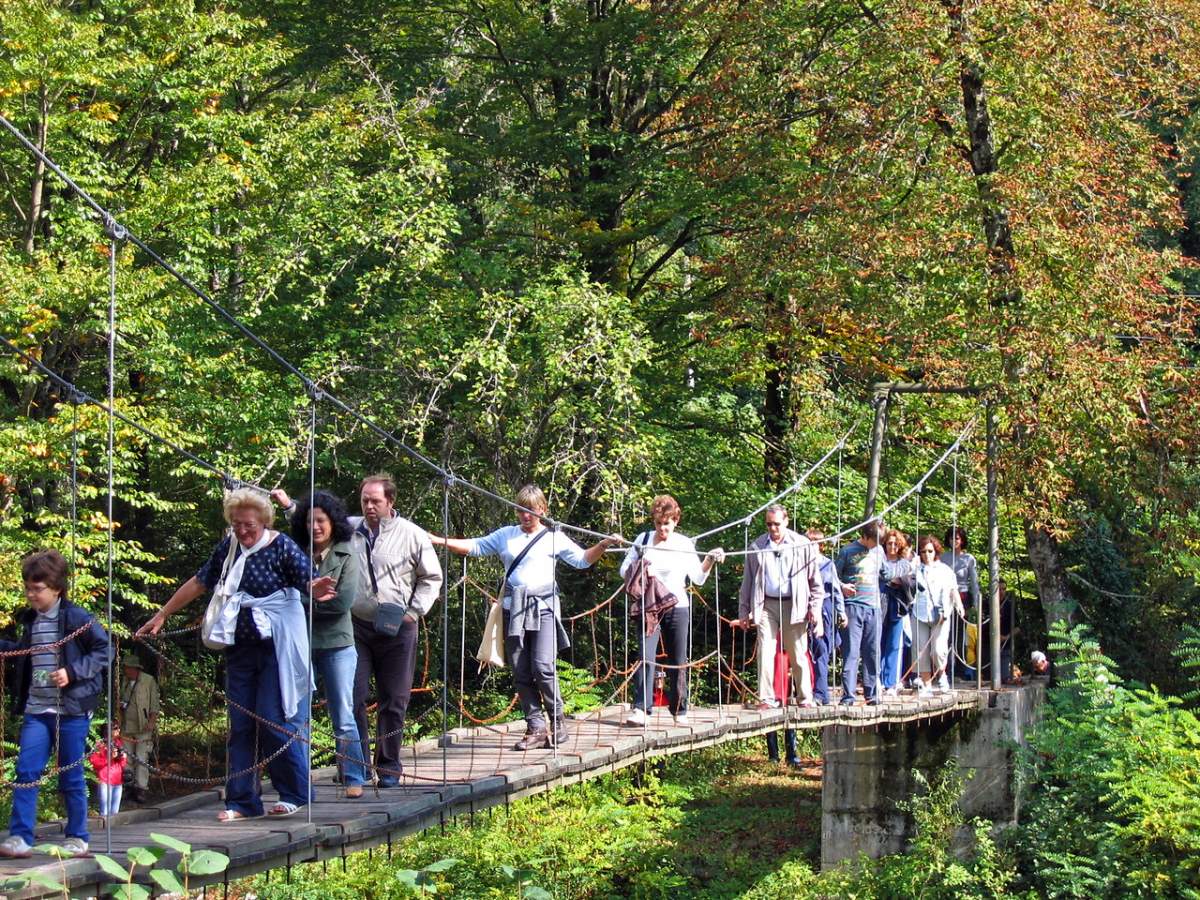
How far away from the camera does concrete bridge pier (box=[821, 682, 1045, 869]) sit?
37.3 ft

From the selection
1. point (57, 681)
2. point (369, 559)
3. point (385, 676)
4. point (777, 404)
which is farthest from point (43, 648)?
point (777, 404)

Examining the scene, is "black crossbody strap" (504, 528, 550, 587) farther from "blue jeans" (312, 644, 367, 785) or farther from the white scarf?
the white scarf

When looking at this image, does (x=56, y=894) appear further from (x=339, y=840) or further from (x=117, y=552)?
(x=117, y=552)

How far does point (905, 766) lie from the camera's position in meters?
12.0

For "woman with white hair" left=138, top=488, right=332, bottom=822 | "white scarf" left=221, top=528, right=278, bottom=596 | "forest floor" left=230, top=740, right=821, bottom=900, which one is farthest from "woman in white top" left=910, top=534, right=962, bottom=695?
"white scarf" left=221, top=528, right=278, bottom=596

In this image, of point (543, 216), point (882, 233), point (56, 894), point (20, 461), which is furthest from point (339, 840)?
point (543, 216)

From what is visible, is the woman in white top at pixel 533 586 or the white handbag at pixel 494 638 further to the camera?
the white handbag at pixel 494 638

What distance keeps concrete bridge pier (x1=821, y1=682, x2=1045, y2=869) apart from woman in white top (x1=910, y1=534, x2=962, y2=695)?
0.43m

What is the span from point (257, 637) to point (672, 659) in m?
3.16

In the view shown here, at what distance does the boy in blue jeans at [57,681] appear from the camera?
4.91 metres

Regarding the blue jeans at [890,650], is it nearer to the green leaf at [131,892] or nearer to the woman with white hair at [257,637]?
the woman with white hair at [257,637]

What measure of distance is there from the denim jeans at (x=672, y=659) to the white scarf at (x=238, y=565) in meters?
2.77

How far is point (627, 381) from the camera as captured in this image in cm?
1234

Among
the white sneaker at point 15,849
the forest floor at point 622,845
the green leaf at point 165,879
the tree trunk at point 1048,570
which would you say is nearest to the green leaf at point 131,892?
the green leaf at point 165,879
